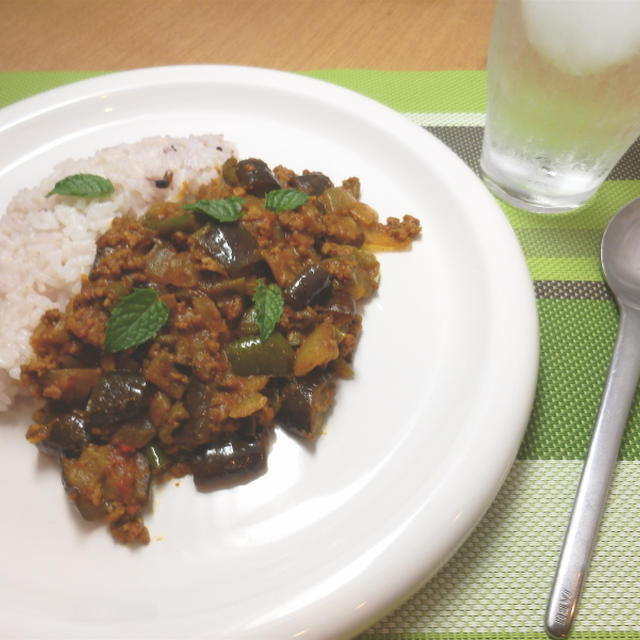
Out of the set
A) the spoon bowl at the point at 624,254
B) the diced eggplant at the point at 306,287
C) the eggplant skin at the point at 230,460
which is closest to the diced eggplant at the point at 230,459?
the eggplant skin at the point at 230,460

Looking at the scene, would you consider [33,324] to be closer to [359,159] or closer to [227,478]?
[227,478]

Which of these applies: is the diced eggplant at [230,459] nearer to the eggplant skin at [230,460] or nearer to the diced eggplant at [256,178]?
the eggplant skin at [230,460]

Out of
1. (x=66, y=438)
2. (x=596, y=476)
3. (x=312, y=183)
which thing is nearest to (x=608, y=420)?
(x=596, y=476)

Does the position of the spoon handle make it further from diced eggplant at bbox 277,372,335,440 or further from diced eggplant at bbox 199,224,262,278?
diced eggplant at bbox 199,224,262,278

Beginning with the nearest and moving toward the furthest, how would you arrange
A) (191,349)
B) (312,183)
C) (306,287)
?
(191,349)
(306,287)
(312,183)

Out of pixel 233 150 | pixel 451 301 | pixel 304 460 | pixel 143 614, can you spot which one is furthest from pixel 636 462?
pixel 233 150

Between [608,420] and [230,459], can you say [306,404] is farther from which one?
[608,420]
